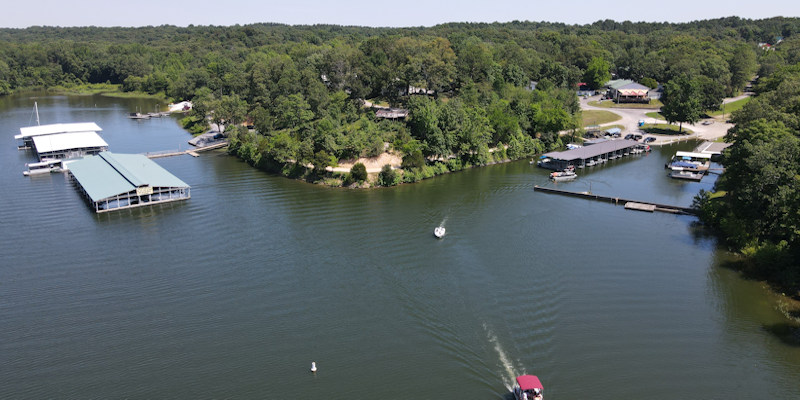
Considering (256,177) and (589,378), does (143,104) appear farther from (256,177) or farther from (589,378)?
(589,378)

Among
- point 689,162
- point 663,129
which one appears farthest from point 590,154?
point 663,129

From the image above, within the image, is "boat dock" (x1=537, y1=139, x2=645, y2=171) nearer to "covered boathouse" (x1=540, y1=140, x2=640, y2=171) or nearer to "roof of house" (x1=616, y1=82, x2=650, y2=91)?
"covered boathouse" (x1=540, y1=140, x2=640, y2=171)

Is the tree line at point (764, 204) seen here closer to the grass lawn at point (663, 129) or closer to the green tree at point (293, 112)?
the grass lawn at point (663, 129)

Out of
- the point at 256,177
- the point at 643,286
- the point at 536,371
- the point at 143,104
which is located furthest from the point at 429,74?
the point at 143,104

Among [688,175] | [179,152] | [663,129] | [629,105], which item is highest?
[629,105]

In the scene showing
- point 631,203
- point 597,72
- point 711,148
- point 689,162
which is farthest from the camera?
point 597,72

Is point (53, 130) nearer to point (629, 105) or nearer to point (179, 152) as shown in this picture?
point (179, 152)

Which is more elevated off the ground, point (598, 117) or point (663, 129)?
point (598, 117)

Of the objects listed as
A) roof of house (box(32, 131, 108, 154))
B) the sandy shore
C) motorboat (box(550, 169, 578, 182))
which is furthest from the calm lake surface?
roof of house (box(32, 131, 108, 154))
